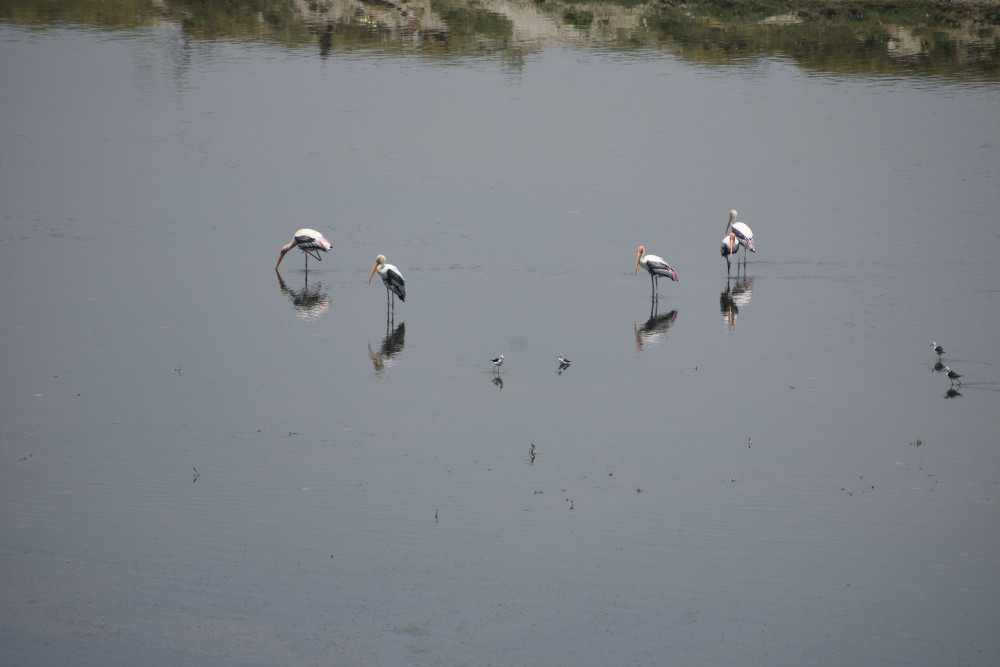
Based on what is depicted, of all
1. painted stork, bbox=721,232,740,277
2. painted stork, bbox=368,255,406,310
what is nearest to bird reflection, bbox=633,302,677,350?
painted stork, bbox=721,232,740,277

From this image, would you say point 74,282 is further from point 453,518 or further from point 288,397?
point 453,518

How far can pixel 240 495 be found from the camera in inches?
697

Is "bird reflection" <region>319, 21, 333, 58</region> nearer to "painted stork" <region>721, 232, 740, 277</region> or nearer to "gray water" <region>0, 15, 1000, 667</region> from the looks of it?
"gray water" <region>0, 15, 1000, 667</region>

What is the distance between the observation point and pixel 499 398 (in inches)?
840

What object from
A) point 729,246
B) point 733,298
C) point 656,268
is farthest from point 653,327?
point 729,246

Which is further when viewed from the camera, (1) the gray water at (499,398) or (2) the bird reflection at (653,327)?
(2) the bird reflection at (653,327)

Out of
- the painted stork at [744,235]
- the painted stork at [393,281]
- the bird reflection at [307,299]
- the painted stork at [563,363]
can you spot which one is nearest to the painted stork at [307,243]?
the bird reflection at [307,299]

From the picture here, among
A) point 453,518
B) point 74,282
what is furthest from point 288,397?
point 74,282

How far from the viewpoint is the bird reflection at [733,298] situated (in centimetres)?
2603

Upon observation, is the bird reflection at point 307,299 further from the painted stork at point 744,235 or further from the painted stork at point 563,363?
the painted stork at point 744,235

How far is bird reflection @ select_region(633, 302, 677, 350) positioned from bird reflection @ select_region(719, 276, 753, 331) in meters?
1.01

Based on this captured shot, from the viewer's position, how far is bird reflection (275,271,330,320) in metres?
26.3

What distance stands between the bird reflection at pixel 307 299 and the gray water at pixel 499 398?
4.7 inches

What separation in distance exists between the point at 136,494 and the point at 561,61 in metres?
39.7
